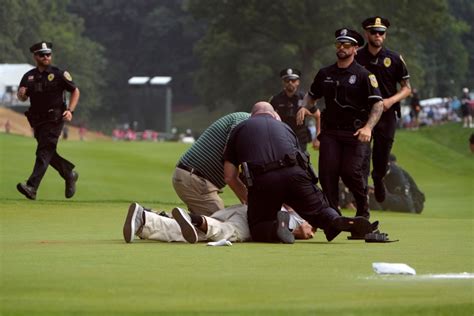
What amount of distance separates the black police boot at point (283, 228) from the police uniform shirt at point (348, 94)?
176 centimetres

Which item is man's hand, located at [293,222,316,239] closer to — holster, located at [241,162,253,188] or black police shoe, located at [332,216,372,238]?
black police shoe, located at [332,216,372,238]

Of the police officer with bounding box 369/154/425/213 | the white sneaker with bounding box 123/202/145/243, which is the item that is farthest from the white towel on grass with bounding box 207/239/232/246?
the police officer with bounding box 369/154/425/213

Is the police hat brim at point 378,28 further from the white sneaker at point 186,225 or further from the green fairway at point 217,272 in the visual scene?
the white sneaker at point 186,225

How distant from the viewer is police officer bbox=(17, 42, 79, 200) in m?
23.1

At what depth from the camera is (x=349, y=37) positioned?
16.1 meters

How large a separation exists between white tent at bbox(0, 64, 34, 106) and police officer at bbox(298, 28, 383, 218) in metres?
102

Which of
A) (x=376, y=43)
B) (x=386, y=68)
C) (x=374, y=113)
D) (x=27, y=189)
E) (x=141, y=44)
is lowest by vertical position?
(x=141, y=44)

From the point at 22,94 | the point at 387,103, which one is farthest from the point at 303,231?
the point at 22,94

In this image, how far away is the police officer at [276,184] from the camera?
1487 centimetres

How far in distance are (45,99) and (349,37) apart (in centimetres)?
793

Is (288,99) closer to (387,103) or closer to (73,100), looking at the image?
(73,100)

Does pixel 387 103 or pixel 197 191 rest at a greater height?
pixel 387 103

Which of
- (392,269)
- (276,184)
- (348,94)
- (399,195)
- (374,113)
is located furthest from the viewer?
(399,195)

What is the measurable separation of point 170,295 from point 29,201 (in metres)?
14.7
